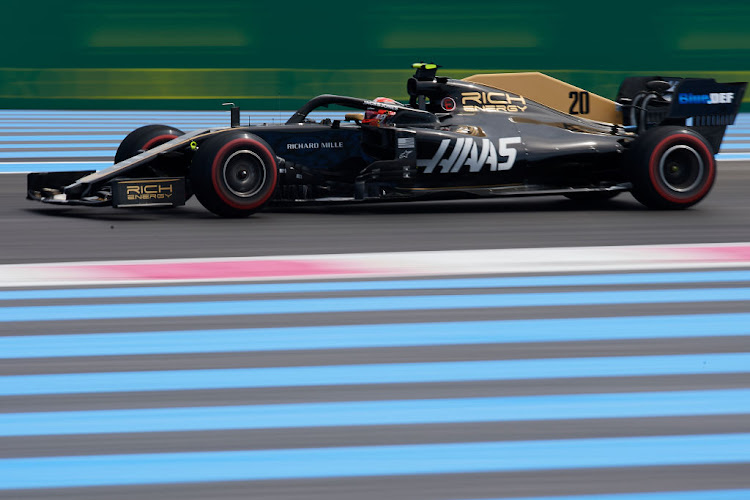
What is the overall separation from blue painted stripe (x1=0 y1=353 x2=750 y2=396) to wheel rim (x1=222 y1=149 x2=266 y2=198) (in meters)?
3.84

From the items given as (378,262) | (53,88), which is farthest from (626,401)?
(53,88)

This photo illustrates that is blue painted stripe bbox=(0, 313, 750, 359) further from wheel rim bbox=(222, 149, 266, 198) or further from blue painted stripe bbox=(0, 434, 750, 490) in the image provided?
wheel rim bbox=(222, 149, 266, 198)

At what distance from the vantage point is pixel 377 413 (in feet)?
12.6

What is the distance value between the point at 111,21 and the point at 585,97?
1492 centimetres

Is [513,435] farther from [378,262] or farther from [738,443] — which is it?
[378,262]

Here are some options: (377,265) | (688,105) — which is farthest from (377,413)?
(688,105)

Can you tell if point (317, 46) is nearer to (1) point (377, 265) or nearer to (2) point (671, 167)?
(2) point (671, 167)

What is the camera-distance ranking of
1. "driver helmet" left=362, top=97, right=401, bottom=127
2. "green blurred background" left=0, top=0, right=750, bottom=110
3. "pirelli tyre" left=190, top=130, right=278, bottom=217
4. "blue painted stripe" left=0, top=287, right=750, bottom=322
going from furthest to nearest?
1. "green blurred background" left=0, top=0, right=750, bottom=110
2. "driver helmet" left=362, top=97, right=401, bottom=127
3. "pirelli tyre" left=190, top=130, right=278, bottom=217
4. "blue painted stripe" left=0, top=287, right=750, bottom=322

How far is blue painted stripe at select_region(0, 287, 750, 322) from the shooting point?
5.26 m

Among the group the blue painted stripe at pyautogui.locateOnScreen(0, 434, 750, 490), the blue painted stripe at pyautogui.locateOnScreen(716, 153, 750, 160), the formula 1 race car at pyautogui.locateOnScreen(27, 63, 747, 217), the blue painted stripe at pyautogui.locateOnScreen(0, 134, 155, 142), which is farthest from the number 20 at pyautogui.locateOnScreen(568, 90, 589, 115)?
the blue painted stripe at pyautogui.locateOnScreen(0, 134, 155, 142)

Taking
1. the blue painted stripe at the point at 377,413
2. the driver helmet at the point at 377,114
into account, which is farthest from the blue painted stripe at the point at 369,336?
the driver helmet at the point at 377,114

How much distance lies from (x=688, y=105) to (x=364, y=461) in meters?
6.74

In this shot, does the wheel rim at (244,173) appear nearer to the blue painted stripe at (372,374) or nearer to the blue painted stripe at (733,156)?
the blue painted stripe at (372,374)

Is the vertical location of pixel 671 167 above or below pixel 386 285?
above
